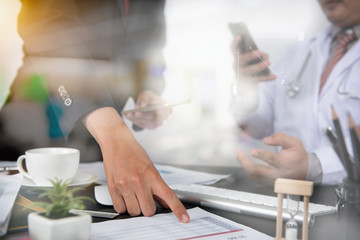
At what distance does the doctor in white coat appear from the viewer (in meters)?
1.01

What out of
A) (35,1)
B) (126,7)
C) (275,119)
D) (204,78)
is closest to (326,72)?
(275,119)

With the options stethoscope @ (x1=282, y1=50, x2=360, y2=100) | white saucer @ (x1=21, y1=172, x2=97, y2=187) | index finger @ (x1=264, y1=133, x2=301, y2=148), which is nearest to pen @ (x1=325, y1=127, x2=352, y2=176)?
index finger @ (x1=264, y1=133, x2=301, y2=148)

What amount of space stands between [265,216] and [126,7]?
885 millimetres

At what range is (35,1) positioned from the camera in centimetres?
86

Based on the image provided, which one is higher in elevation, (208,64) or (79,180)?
(208,64)

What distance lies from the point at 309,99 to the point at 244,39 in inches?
10.3

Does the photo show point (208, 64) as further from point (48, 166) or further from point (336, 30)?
point (48, 166)

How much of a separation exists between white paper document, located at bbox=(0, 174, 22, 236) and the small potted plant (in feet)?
0.16

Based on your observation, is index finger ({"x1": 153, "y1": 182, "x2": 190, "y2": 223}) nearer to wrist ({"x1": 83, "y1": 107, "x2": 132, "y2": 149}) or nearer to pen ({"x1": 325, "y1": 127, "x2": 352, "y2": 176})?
wrist ({"x1": 83, "y1": 107, "x2": 132, "y2": 149})

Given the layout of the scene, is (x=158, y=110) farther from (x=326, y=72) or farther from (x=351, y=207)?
(x=351, y=207)

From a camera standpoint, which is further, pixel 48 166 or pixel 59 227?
pixel 48 166

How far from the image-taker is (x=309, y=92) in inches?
42.4

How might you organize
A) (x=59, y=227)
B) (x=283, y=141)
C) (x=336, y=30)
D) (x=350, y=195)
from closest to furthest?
(x=59, y=227), (x=350, y=195), (x=283, y=141), (x=336, y=30)

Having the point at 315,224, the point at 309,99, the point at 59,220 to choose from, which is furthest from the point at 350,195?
the point at 309,99
